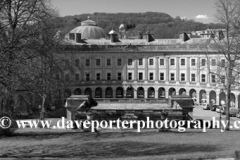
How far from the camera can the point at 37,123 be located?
3030 centimetres

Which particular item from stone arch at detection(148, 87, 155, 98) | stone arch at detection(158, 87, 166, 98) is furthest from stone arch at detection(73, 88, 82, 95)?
stone arch at detection(158, 87, 166, 98)

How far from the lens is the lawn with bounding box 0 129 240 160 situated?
648 inches

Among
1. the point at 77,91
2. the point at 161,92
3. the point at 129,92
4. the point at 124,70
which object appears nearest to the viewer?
the point at 77,91

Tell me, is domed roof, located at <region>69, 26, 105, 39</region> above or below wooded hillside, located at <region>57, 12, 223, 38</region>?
below

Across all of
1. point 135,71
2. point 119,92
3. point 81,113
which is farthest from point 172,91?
point 81,113

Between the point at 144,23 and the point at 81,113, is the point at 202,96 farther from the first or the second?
the point at 144,23

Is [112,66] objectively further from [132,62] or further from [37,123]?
[37,123]

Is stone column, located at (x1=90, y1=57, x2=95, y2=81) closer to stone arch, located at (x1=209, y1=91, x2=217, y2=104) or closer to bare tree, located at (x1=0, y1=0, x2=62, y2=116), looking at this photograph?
stone arch, located at (x1=209, y1=91, x2=217, y2=104)

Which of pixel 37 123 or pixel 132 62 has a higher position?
pixel 132 62

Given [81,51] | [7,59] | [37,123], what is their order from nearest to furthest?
1. [7,59]
2. [37,123]
3. [81,51]

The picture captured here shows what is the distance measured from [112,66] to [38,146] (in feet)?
141

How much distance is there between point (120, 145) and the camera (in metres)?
18.9

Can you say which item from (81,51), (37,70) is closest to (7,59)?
(37,70)

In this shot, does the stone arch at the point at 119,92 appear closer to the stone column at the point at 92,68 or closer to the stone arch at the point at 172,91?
the stone column at the point at 92,68
